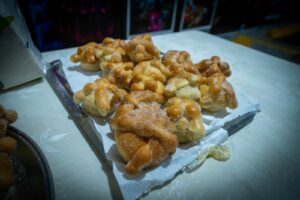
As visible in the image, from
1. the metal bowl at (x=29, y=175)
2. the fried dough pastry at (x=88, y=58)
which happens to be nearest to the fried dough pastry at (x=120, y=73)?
the fried dough pastry at (x=88, y=58)

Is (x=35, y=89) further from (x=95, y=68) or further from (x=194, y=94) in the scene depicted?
(x=194, y=94)

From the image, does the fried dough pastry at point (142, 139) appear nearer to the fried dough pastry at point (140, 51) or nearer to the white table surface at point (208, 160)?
the white table surface at point (208, 160)

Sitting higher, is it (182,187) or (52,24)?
(52,24)

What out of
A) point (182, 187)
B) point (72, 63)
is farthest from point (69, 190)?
point (72, 63)

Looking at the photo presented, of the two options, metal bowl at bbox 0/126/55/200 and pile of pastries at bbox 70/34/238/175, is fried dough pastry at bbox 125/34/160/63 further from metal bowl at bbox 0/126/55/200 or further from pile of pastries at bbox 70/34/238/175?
metal bowl at bbox 0/126/55/200

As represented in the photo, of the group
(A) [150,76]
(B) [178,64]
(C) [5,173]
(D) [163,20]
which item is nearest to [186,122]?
(A) [150,76]

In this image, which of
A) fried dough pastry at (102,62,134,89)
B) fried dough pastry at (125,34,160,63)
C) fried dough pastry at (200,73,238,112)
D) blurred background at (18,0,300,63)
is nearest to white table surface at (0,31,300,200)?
fried dough pastry at (200,73,238,112)

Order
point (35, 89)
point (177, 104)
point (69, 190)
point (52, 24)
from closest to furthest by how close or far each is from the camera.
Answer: point (69, 190), point (177, 104), point (35, 89), point (52, 24)

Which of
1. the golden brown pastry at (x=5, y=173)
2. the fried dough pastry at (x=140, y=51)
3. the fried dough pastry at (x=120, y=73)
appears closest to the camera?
the golden brown pastry at (x=5, y=173)
